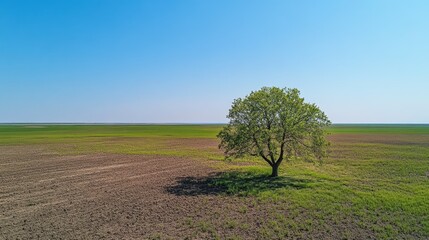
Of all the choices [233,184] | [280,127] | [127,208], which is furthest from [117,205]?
[280,127]

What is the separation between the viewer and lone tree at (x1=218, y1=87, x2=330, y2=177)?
23766 mm

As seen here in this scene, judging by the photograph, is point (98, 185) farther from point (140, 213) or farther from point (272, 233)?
point (272, 233)

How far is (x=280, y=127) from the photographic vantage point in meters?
24.0

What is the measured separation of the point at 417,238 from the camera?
12.1 metres

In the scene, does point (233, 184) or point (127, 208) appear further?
point (233, 184)

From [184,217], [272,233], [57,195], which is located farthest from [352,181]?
[57,195]

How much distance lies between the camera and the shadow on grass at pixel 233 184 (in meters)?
20.5

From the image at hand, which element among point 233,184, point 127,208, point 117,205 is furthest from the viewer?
point 233,184

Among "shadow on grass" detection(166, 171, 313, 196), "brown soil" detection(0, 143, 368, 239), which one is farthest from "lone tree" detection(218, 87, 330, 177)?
"brown soil" detection(0, 143, 368, 239)

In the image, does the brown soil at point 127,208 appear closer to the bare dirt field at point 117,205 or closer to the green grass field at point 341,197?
the bare dirt field at point 117,205

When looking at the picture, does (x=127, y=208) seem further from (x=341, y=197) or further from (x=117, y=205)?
(x=341, y=197)

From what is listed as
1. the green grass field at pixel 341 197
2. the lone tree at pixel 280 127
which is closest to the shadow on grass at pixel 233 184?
the green grass field at pixel 341 197

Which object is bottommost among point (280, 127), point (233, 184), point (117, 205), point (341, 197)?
point (117, 205)

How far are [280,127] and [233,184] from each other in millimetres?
7663
